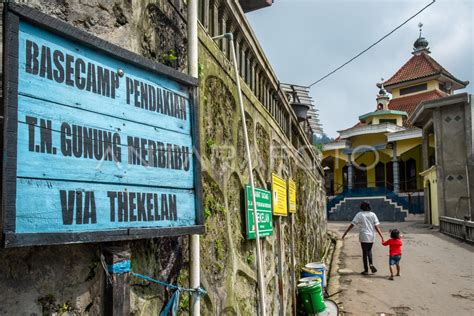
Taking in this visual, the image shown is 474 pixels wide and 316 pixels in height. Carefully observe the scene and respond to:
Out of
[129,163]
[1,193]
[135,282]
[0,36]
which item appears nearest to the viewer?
[1,193]

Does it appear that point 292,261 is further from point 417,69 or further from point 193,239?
point 417,69

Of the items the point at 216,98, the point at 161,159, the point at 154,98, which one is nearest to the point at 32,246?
the point at 161,159

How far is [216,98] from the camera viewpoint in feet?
11.6

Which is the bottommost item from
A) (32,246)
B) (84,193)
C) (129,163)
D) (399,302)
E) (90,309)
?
(399,302)

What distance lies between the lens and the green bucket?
6.82 m

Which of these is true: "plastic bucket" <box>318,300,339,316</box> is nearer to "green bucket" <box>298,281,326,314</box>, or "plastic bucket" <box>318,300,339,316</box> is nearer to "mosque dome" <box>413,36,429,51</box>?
"green bucket" <box>298,281,326,314</box>

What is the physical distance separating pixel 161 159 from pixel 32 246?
31.5 inches

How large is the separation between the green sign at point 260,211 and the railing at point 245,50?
120 centimetres

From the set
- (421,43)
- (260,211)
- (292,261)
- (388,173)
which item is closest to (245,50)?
(260,211)

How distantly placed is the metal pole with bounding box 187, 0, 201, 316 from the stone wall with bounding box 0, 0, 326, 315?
4 centimetres

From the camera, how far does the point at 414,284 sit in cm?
945

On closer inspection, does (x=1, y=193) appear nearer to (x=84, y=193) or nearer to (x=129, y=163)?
(x=84, y=193)

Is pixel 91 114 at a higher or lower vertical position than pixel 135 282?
higher

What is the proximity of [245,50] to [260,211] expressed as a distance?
1782 mm
